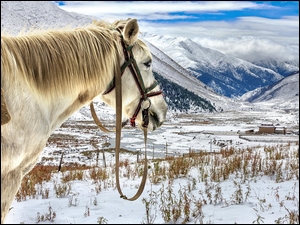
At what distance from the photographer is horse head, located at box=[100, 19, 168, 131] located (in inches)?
101

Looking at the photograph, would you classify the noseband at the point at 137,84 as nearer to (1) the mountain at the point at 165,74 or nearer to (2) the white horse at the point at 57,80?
(2) the white horse at the point at 57,80

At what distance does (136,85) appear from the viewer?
271cm

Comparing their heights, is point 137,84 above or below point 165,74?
above

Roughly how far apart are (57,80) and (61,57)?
171mm

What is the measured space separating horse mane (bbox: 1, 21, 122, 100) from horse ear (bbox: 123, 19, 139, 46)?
0.37 ft

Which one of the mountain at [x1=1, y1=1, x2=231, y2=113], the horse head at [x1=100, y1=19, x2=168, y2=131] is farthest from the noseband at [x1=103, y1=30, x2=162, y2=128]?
the mountain at [x1=1, y1=1, x2=231, y2=113]

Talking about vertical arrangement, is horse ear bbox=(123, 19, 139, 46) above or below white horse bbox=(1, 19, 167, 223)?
above

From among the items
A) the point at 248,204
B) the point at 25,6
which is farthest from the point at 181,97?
the point at 248,204

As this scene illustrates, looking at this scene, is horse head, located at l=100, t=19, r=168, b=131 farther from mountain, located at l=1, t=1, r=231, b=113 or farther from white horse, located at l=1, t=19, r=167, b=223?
mountain, located at l=1, t=1, r=231, b=113

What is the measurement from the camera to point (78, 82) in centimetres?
234

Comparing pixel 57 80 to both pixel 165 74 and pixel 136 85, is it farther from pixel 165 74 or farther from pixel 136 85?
pixel 165 74

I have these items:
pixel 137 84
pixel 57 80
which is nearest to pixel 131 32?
pixel 137 84

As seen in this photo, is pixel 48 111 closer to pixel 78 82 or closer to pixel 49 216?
pixel 78 82

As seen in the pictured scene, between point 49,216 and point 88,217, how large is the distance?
25.3 inches
